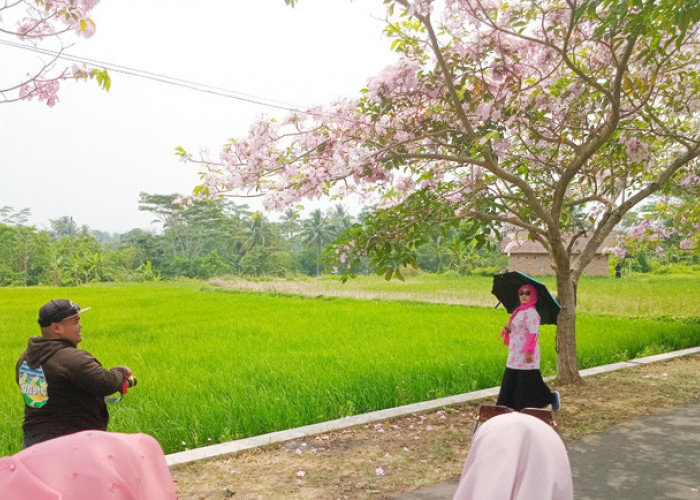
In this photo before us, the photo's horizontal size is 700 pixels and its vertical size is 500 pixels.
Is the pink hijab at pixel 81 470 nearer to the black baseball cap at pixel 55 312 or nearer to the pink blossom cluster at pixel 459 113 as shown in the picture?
the black baseball cap at pixel 55 312

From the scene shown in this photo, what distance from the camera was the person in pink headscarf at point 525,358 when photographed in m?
4.25

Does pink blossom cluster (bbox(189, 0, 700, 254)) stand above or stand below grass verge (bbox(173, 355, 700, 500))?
above

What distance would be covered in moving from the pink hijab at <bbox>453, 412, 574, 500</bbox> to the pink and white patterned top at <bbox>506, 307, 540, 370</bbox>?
296cm

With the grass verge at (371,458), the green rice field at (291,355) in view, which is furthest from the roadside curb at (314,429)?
the green rice field at (291,355)

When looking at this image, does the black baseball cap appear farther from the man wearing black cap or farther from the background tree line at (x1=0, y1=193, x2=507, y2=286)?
the background tree line at (x1=0, y1=193, x2=507, y2=286)

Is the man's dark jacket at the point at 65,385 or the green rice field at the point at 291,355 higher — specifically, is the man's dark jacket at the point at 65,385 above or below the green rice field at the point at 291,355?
above

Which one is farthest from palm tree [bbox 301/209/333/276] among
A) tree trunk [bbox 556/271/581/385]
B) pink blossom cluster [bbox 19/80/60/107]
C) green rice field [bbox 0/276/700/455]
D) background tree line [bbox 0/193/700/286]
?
pink blossom cluster [bbox 19/80/60/107]

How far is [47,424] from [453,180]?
4.59m

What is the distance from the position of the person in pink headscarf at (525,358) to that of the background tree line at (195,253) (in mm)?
23588

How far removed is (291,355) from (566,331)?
354 cm

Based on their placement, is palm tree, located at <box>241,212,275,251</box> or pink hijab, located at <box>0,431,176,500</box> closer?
pink hijab, located at <box>0,431,176,500</box>

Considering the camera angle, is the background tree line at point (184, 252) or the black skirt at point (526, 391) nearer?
the black skirt at point (526, 391)

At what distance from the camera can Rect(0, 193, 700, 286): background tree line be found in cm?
3528

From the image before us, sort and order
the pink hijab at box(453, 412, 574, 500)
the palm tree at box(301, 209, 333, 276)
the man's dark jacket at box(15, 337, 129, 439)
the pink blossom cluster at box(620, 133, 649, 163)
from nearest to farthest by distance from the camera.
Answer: the pink hijab at box(453, 412, 574, 500) < the man's dark jacket at box(15, 337, 129, 439) < the pink blossom cluster at box(620, 133, 649, 163) < the palm tree at box(301, 209, 333, 276)
